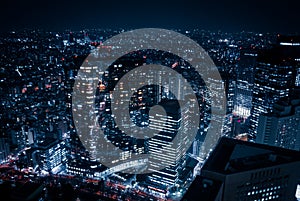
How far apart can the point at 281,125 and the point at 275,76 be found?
10.7 feet

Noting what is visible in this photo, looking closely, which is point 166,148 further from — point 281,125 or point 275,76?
point 275,76

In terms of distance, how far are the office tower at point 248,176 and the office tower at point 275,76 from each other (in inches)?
269

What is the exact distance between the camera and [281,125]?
286 inches

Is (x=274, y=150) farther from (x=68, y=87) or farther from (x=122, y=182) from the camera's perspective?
(x=68, y=87)

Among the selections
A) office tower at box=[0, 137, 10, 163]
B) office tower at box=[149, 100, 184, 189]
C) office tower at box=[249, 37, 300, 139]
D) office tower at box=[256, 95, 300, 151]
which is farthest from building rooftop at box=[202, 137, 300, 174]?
office tower at box=[0, 137, 10, 163]

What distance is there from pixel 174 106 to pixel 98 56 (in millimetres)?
4313

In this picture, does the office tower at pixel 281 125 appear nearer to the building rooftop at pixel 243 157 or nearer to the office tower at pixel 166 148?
the office tower at pixel 166 148

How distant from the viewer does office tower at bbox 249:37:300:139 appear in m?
9.73

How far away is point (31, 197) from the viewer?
488 centimetres

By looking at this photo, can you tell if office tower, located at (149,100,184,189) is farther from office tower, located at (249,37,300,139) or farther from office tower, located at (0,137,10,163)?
office tower, located at (0,137,10,163)

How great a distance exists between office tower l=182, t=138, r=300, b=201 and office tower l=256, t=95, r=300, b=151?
4.57 meters

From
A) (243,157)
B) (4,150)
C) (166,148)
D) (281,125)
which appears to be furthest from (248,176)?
(4,150)

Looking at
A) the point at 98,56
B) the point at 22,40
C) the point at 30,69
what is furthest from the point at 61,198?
the point at 22,40

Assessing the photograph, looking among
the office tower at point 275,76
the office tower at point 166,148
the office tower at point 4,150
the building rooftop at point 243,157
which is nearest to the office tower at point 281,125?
the office tower at point 275,76
